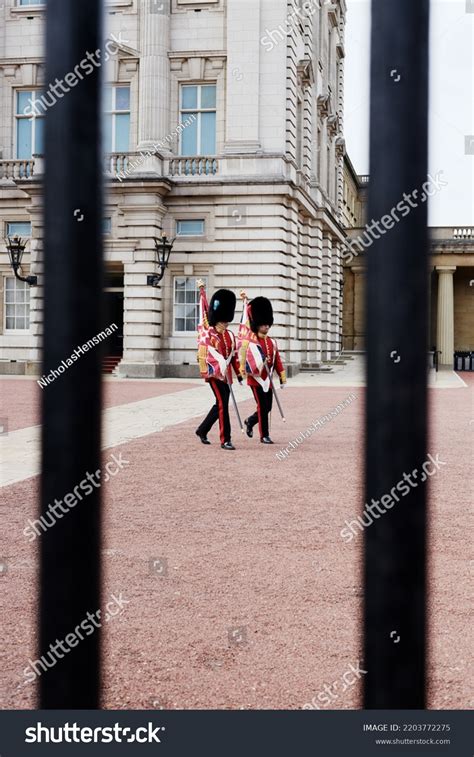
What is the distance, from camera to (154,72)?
1130 inches

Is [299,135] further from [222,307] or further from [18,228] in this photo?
[222,307]

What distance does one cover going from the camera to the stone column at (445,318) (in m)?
42.3

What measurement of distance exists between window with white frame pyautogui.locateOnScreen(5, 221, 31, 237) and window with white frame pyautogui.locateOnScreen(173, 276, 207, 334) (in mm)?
5449

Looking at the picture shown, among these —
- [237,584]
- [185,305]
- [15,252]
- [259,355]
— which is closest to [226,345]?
[259,355]

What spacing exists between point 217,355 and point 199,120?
19668 millimetres

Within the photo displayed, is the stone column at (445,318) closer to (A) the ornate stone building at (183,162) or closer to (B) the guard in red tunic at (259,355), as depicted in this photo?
(A) the ornate stone building at (183,162)

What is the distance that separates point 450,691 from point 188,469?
232 inches

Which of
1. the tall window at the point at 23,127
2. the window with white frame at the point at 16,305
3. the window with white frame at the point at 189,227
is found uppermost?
the tall window at the point at 23,127

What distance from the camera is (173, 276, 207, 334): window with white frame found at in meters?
28.9

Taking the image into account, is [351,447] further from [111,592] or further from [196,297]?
[196,297]

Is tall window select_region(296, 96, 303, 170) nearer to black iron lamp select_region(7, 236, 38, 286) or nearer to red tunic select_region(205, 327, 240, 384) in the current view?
black iron lamp select_region(7, 236, 38, 286)

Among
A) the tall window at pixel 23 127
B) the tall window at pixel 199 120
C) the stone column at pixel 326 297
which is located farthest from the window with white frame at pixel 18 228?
the stone column at pixel 326 297

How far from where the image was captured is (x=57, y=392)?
32.1 inches

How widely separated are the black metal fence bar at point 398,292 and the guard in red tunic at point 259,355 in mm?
10614
